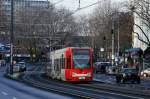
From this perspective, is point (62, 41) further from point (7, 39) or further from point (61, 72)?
point (61, 72)

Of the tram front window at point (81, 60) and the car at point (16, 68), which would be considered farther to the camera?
the car at point (16, 68)

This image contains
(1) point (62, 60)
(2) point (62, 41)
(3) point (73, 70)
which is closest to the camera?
(3) point (73, 70)

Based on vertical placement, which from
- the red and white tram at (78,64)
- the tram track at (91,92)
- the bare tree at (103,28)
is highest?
the bare tree at (103,28)

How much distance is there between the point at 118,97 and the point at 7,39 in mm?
84756

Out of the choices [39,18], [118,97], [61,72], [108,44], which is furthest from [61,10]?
[118,97]

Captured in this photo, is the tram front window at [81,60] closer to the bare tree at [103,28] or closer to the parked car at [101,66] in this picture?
the parked car at [101,66]

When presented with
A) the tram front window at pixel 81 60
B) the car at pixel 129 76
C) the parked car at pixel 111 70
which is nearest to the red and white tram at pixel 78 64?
the tram front window at pixel 81 60

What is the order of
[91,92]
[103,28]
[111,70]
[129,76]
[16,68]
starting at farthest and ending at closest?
1. [103,28]
2. [16,68]
3. [111,70]
4. [129,76]
5. [91,92]

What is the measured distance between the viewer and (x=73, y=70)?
1950 inches

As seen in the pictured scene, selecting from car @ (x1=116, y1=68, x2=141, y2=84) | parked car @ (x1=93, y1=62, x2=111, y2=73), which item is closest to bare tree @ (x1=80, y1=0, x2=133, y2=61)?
parked car @ (x1=93, y1=62, x2=111, y2=73)

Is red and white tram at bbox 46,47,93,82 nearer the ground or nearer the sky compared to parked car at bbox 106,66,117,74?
nearer the sky

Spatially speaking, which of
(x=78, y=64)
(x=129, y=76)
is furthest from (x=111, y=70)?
(x=78, y=64)

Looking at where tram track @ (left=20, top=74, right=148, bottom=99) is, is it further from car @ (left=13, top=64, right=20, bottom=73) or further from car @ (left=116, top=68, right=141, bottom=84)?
car @ (left=13, top=64, right=20, bottom=73)

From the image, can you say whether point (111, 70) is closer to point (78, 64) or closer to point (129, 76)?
point (129, 76)
